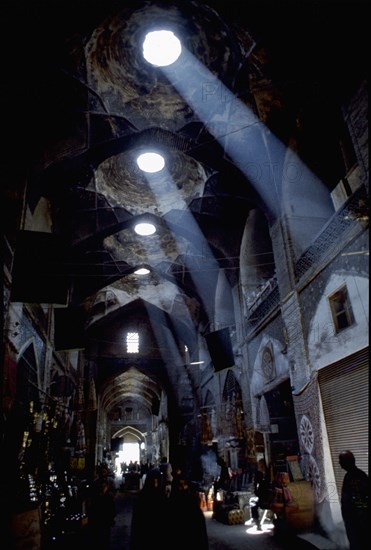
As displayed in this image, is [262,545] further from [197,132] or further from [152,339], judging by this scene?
[152,339]

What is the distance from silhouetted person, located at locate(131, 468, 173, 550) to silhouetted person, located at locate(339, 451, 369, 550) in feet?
6.63

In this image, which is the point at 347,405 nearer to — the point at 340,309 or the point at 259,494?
the point at 340,309

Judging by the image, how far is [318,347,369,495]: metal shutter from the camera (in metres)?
5.93

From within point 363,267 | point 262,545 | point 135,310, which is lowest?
point 262,545

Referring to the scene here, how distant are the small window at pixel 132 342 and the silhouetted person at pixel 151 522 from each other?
16.4m

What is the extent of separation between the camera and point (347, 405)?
636 cm

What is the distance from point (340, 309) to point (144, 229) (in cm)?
824

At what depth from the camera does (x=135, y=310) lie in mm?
21141

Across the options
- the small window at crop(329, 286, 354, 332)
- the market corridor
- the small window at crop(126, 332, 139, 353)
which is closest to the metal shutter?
the small window at crop(329, 286, 354, 332)

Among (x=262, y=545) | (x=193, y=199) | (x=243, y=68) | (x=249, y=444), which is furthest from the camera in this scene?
(x=193, y=199)

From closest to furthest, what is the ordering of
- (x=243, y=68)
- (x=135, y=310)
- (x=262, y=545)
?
1. (x=262, y=545)
2. (x=243, y=68)
3. (x=135, y=310)

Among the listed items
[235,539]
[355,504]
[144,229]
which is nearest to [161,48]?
[144,229]

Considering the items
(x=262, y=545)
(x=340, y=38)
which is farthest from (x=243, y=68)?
(x=262, y=545)

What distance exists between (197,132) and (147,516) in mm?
8087
